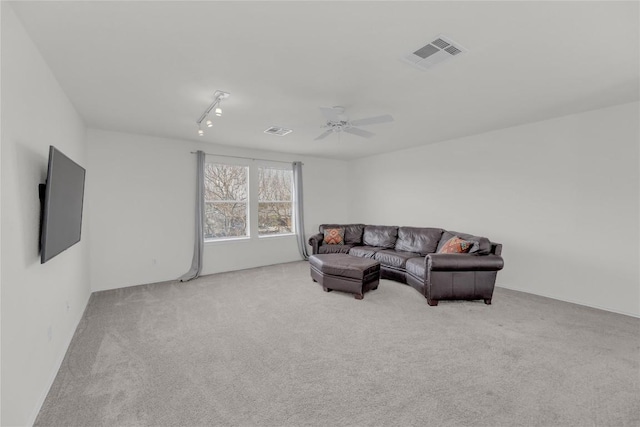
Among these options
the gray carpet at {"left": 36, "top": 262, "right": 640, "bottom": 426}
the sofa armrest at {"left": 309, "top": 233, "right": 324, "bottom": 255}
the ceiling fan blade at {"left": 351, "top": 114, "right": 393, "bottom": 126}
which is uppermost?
the ceiling fan blade at {"left": 351, "top": 114, "right": 393, "bottom": 126}

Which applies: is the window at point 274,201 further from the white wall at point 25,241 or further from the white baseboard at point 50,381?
the white wall at point 25,241

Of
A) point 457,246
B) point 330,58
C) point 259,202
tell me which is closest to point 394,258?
point 457,246

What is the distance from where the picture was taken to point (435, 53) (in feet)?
7.59

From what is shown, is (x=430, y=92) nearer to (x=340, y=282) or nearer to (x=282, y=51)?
(x=282, y=51)

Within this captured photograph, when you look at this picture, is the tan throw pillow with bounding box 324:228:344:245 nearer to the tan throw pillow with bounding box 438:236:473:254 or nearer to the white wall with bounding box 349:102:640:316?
the white wall with bounding box 349:102:640:316

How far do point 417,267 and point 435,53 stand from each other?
3.01 m

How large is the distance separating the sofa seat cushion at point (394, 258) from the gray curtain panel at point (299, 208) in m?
2.05

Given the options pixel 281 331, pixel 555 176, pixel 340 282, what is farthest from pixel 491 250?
pixel 281 331

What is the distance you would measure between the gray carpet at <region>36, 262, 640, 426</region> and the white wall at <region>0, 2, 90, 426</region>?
27cm

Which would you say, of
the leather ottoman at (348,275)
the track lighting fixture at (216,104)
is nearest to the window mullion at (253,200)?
the leather ottoman at (348,275)

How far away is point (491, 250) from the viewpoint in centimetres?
415

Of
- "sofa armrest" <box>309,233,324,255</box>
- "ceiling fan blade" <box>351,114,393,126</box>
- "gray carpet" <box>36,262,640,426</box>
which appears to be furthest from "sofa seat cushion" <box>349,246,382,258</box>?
"ceiling fan blade" <box>351,114,393,126</box>

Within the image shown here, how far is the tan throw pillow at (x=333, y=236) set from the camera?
21.1 ft

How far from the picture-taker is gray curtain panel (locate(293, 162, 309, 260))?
680 centimetres
